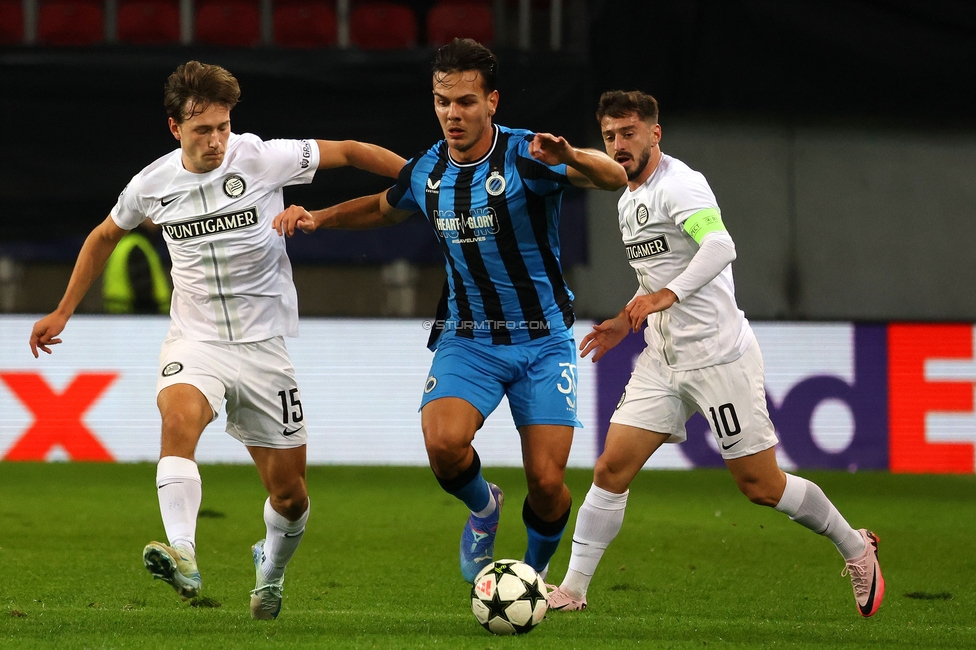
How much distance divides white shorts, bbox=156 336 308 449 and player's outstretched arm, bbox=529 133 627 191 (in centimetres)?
116

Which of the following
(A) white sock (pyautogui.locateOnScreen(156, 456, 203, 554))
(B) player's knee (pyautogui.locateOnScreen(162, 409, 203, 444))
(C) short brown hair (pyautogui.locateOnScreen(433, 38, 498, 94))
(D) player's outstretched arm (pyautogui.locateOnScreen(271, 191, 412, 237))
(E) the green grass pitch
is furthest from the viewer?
(D) player's outstretched arm (pyautogui.locateOnScreen(271, 191, 412, 237))

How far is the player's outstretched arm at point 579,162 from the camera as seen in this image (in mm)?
4117

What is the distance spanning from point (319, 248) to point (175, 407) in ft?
17.7

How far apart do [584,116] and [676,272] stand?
4.81 metres

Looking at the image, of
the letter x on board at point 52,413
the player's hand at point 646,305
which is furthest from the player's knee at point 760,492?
the letter x on board at point 52,413

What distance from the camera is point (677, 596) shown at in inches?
207

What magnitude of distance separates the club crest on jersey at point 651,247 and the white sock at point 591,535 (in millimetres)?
897

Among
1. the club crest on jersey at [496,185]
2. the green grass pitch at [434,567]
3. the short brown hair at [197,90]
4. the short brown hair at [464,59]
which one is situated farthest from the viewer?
the club crest on jersey at [496,185]

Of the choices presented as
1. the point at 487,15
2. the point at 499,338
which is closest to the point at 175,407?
the point at 499,338

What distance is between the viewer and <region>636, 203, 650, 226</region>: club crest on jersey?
485 centimetres

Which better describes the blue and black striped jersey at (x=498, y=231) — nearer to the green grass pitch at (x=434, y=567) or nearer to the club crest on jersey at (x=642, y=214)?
the club crest on jersey at (x=642, y=214)

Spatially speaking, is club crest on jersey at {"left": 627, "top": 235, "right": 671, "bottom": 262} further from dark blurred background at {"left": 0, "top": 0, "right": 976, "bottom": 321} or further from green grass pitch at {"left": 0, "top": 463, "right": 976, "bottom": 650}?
dark blurred background at {"left": 0, "top": 0, "right": 976, "bottom": 321}

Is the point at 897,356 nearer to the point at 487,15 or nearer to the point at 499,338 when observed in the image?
the point at 487,15

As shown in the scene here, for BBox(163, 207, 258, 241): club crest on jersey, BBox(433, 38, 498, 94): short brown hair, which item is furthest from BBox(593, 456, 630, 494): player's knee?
BBox(163, 207, 258, 241): club crest on jersey
